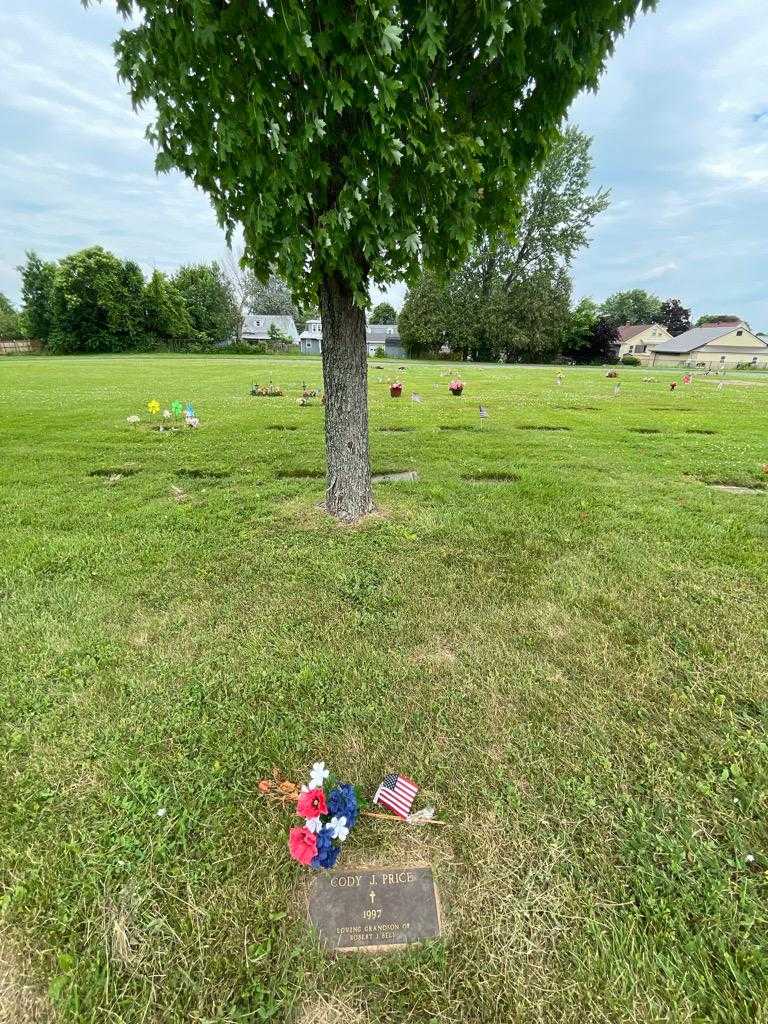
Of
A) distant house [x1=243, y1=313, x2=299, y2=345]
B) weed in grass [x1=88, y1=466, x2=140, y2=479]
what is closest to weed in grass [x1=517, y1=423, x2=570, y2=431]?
weed in grass [x1=88, y1=466, x2=140, y2=479]

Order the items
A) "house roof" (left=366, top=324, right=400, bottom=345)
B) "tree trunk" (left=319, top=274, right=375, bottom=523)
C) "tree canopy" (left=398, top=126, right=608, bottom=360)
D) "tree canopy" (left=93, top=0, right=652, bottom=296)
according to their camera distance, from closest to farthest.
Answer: "tree canopy" (left=93, top=0, right=652, bottom=296)
"tree trunk" (left=319, top=274, right=375, bottom=523)
"tree canopy" (left=398, top=126, right=608, bottom=360)
"house roof" (left=366, top=324, right=400, bottom=345)

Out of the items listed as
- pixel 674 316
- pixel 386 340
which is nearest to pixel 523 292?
pixel 386 340

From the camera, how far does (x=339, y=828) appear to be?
157cm

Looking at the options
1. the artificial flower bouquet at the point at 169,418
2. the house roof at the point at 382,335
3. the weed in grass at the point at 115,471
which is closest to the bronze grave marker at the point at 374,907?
the weed in grass at the point at 115,471

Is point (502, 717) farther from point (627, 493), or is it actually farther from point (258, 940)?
point (627, 493)

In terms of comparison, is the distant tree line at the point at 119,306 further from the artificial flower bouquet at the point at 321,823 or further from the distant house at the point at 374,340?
the artificial flower bouquet at the point at 321,823

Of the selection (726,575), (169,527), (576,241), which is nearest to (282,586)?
(169,527)

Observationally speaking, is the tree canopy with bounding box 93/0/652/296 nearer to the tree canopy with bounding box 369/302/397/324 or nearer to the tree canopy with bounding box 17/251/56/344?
the tree canopy with bounding box 17/251/56/344

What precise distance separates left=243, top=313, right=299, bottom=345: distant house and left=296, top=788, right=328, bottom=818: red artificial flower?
215 feet

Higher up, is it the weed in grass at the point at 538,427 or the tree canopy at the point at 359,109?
the tree canopy at the point at 359,109

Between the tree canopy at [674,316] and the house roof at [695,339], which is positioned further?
the tree canopy at [674,316]

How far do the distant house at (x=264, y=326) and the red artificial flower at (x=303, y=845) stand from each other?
215 ft

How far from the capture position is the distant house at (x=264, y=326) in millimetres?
62247

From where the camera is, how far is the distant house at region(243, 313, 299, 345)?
62.2 m
